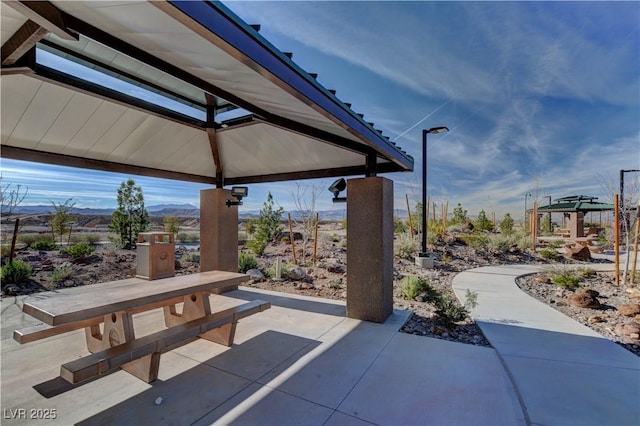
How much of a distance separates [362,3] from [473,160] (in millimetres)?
15333

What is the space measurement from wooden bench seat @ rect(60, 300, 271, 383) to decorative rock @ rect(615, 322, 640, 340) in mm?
5144

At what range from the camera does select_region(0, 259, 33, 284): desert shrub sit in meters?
6.19

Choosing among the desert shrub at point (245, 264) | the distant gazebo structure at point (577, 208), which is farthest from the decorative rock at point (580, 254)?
the desert shrub at point (245, 264)

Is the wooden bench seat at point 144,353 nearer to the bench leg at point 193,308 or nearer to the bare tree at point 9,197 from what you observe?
the bench leg at point 193,308

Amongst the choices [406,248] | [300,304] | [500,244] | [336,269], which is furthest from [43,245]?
[500,244]

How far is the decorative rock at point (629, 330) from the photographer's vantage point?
3.90m

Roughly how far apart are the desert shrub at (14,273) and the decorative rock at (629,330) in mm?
11275

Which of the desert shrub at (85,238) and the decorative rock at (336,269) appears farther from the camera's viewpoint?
the desert shrub at (85,238)

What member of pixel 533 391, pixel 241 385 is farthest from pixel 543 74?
pixel 241 385

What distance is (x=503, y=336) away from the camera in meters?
3.92

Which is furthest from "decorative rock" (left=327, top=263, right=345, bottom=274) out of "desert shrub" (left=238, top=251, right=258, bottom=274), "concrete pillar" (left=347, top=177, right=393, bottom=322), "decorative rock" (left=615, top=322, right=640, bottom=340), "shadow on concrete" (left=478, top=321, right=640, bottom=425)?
"decorative rock" (left=615, top=322, right=640, bottom=340)

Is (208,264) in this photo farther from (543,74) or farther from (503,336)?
(543,74)

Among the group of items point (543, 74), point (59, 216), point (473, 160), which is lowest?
point (59, 216)

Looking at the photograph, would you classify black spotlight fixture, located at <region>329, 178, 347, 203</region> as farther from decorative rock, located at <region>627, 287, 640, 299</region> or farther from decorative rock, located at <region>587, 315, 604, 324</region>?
decorative rock, located at <region>627, 287, 640, 299</region>
